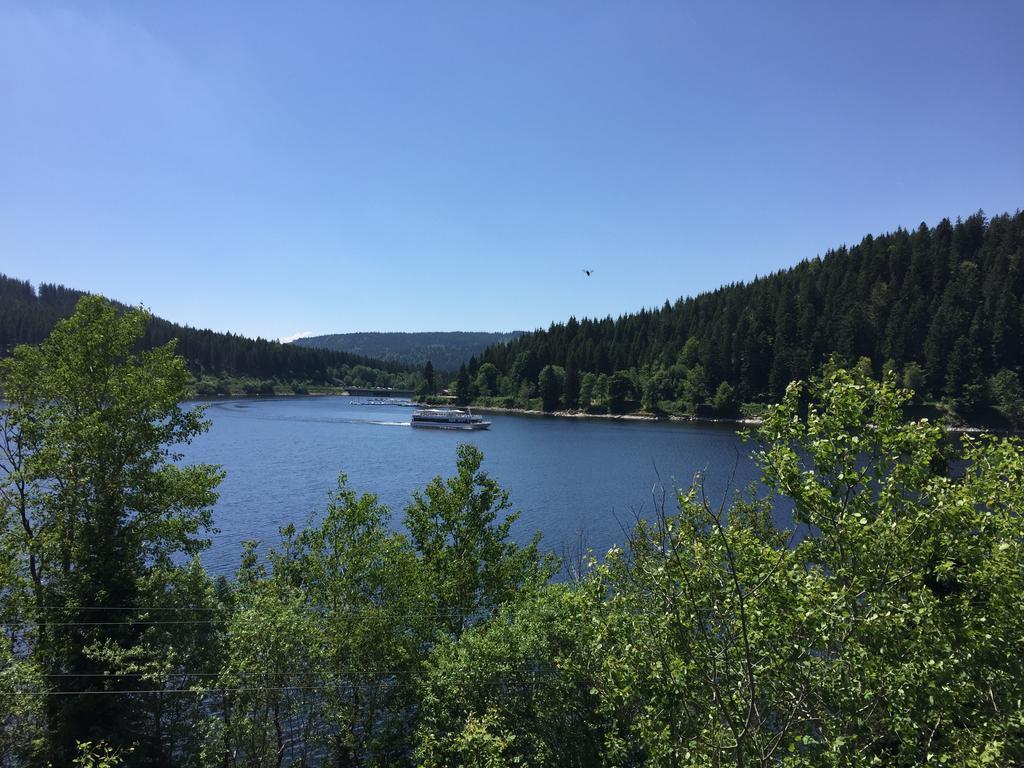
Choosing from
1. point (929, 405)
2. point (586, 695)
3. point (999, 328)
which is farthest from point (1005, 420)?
point (586, 695)

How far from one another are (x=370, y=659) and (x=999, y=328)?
156475mm

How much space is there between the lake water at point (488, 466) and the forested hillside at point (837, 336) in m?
30.6

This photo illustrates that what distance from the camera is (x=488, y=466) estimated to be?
76125mm

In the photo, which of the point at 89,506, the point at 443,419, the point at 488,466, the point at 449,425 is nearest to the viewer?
the point at 89,506

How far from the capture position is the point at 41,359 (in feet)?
63.5

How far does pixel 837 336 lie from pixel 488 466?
110285mm

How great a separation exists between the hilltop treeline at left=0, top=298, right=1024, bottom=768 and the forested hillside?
134134mm

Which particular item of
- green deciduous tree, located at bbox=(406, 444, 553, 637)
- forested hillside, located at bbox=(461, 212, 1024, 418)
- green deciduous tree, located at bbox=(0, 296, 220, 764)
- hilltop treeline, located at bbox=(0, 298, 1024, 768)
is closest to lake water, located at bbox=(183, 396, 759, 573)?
hilltop treeline, located at bbox=(0, 298, 1024, 768)

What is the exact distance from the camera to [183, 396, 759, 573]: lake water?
43406 mm

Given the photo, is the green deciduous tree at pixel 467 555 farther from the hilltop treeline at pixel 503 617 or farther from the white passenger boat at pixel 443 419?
the white passenger boat at pixel 443 419

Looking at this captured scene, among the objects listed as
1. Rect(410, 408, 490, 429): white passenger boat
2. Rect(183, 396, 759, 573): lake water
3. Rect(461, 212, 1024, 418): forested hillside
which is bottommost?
Rect(183, 396, 759, 573): lake water

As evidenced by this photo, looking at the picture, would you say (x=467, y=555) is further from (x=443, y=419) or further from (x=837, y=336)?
(x=837, y=336)

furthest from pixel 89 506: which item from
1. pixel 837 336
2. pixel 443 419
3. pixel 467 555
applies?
pixel 837 336

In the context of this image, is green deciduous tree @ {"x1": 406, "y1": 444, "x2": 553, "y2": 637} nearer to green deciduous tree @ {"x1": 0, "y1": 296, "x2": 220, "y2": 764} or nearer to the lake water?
the lake water
